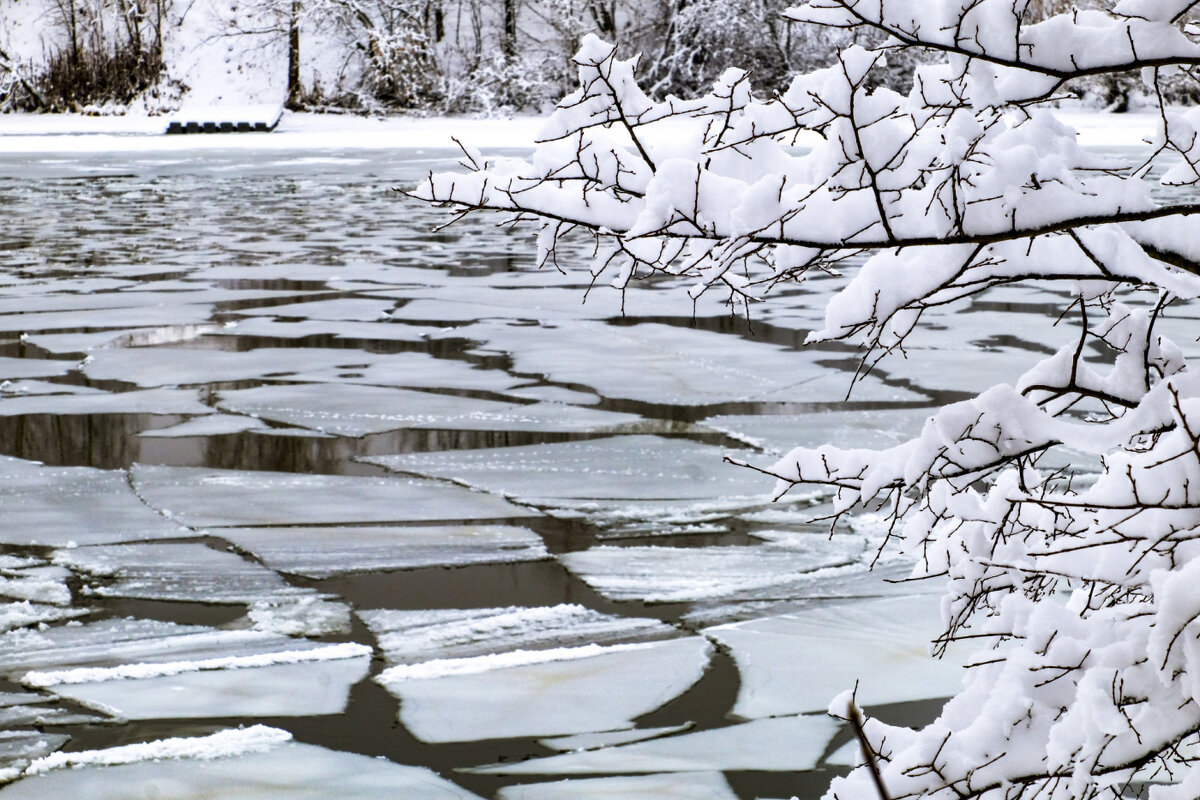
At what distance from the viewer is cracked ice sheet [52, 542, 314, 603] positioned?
3.22 m

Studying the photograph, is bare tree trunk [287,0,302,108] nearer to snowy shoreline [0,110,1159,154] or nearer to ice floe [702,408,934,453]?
snowy shoreline [0,110,1159,154]

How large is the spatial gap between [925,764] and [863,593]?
1658 mm

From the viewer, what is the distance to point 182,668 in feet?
9.18

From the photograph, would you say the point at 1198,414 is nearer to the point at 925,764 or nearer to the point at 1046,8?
the point at 925,764

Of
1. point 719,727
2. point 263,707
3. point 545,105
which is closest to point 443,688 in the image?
point 263,707

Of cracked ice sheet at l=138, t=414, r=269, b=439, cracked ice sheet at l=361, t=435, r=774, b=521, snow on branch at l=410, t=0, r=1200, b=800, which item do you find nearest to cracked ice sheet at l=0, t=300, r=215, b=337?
cracked ice sheet at l=138, t=414, r=269, b=439

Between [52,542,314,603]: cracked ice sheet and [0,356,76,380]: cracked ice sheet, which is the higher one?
[0,356,76,380]: cracked ice sheet

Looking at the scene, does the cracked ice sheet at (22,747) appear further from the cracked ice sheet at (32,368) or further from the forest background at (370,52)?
the forest background at (370,52)

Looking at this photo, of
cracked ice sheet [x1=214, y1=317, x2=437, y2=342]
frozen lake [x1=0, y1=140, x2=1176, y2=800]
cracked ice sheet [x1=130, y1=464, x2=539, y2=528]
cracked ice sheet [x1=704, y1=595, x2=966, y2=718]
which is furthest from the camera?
cracked ice sheet [x1=214, y1=317, x2=437, y2=342]

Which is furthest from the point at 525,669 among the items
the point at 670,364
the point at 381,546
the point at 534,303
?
the point at 534,303

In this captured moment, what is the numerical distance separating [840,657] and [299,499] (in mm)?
1675

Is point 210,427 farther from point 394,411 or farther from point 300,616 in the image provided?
point 300,616

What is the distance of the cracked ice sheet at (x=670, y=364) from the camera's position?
209 inches

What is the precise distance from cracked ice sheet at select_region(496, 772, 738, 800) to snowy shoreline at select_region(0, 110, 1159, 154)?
15379 millimetres
